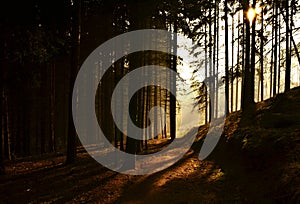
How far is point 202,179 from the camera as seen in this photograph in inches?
376

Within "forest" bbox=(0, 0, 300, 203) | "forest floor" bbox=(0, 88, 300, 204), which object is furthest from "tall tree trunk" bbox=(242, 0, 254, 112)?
"forest floor" bbox=(0, 88, 300, 204)

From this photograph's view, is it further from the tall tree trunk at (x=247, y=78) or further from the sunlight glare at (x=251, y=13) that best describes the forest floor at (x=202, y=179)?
the sunlight glare at (x=251, y=13)

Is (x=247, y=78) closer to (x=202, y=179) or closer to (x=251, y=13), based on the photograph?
(x=251, y=13)

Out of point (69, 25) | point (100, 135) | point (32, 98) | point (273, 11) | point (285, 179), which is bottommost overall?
point (100, 135)

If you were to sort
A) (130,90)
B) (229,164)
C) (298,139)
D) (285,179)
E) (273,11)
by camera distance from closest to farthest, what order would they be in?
(285,179) < (298,139) < (229,164) < (130,90) < (273,11)

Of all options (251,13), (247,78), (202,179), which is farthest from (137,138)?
(251,13)

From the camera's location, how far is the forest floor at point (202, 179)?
23.7ft

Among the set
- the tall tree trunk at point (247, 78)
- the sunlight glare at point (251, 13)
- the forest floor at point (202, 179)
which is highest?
the sunlight glare at point (251, 13)

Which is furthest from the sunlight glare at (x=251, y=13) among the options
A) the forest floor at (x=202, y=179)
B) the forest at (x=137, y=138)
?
the forest floor at (x=202, y=179)

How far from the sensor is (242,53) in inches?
859

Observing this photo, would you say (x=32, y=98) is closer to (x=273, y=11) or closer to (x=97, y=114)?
(x=97, y=114)

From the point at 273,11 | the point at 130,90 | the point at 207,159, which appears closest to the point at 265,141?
the point at 207,159

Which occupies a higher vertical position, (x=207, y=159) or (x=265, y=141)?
(x=265, y=141)

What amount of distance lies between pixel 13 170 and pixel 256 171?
1073cm
